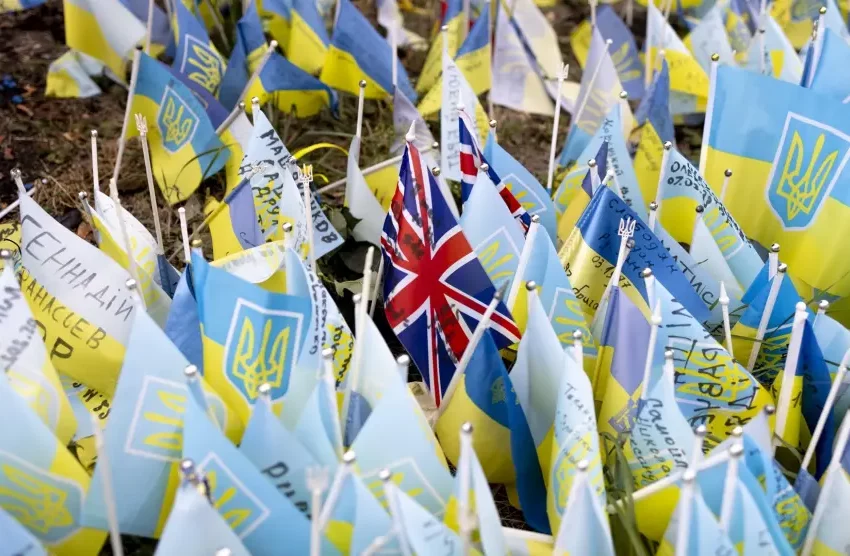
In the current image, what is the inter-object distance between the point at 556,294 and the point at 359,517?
22.9 inches

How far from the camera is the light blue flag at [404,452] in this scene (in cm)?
135

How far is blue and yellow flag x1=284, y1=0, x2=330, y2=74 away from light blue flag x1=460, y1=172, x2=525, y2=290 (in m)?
1.07

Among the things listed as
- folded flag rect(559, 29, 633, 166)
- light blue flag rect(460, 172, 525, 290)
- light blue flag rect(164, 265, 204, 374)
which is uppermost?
folded flag rect(559, 29, 633, 166)

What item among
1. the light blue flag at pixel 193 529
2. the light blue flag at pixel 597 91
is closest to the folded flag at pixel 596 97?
the light blue flag at pixel 597 91

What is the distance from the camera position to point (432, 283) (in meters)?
1.69

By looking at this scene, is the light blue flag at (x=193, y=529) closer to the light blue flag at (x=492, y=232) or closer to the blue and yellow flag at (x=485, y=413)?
the blue and yellow flag at (x=485, y=413)

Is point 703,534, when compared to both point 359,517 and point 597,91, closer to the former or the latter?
point 359,517

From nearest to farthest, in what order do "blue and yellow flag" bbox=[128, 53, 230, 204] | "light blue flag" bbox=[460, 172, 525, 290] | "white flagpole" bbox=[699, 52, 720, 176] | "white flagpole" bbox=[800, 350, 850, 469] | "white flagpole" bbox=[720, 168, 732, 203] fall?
"white flagpole" bbox=[800, 350, 850, 469] < "light blue flag" bbox=[460, 172, 525, 290] < "white flagpole" bbox=[720, 168, 732, 203] < "white flagpole" bbox=[699, 52, 720, 176] < "blue and yellow flag" bbox=[128, 53, 230, 204]

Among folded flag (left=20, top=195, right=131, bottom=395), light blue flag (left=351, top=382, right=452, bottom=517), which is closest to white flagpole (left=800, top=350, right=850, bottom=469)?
light blue flag (left=351, top=382, right=452, bottom=517)

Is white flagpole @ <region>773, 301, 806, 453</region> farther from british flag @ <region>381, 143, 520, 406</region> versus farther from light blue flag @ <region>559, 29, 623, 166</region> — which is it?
light blue flag @ <region>559, 29, 623, 166</region>

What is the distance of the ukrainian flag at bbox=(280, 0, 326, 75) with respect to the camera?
8.61 feet

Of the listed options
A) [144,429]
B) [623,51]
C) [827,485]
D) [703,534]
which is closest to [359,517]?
[144,429]

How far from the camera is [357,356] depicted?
1486 mm

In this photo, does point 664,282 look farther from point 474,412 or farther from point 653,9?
point 653,9
